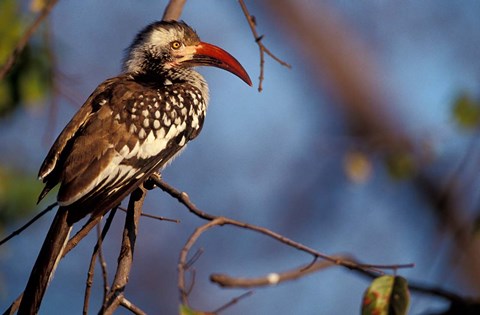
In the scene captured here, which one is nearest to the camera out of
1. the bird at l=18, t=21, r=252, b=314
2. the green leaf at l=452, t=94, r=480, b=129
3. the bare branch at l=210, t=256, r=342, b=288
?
the bare branch at l=210, t=256, r=342, b=288

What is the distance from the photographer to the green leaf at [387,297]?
2816 millimetres

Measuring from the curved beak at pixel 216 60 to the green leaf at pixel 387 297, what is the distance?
257 centimetres

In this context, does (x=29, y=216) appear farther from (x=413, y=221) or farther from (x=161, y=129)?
(x=413, y=221)

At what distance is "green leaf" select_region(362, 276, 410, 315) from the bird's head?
2.84 meters

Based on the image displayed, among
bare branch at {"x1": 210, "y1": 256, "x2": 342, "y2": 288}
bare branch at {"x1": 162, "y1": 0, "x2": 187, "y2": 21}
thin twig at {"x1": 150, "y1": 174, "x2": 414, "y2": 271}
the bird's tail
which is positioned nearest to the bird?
the bird's tail

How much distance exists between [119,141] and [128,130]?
0.12 m

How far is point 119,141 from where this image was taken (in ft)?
14.6

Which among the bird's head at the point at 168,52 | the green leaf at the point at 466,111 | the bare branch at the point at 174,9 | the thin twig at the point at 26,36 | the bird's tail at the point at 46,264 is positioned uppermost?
the green leaf at the point at 466,111

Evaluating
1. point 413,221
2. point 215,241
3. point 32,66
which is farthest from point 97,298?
point 32,66

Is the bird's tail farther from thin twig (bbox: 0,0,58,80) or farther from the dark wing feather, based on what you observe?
thin twig (bbox: 0,0,58,80)

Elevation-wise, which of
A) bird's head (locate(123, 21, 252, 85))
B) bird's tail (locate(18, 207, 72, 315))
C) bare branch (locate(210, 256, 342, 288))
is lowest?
bird's tail (locate(18, 207, 72, 315))

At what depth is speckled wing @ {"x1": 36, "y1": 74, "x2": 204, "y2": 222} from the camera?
13.5 feet

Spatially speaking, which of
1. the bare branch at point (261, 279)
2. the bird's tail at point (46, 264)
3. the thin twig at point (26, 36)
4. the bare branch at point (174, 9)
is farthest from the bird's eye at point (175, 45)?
the bare branch at point (261, 279)

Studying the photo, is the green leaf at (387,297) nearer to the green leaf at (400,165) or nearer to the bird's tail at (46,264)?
the bird's tail at (46,264)
